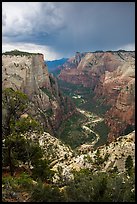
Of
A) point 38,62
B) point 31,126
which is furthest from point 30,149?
point 38,62

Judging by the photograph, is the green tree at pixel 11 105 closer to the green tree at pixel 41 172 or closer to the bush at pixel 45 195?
the green tree at pixel 41 172

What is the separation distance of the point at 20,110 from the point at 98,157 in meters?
12.2

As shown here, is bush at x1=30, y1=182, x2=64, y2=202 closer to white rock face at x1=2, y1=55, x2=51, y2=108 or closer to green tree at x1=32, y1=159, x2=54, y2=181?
green tree at x1=32, y1=159, x2=54, y2=181

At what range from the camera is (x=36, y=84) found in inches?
3844

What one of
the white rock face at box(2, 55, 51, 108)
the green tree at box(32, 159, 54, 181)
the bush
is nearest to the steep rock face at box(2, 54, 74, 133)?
the white rock face at box(2, 55, 51, 108)

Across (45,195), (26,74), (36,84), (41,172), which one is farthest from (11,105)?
(36,84)

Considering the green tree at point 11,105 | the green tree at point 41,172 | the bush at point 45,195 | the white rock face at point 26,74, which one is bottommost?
the green tree at point 41,172

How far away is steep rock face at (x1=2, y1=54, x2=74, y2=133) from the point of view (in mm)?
88562

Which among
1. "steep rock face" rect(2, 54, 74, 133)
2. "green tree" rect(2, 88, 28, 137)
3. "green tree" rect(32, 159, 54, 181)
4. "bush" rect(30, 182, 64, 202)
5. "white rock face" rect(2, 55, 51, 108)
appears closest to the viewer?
"bush" rect(30, 182, 64, 202)

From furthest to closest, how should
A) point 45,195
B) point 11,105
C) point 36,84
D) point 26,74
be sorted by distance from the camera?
point 36,84 < point 26,74 < point 11,105 < point 45,195

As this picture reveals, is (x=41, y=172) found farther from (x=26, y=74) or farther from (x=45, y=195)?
(x=26, y=74)

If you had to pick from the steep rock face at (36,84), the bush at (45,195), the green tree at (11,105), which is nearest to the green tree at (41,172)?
the green tree at (11,105)

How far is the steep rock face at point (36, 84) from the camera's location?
88562 mm

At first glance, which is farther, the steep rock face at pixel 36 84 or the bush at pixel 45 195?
the steep rock face at pixel 36 84
